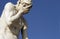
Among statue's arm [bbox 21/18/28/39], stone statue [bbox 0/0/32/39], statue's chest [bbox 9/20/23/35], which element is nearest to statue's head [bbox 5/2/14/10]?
stone statue [bbox 0/0/32/39]

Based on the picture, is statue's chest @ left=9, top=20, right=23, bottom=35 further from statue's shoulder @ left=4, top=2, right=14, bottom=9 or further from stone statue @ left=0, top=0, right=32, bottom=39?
statue's shoulder @ left=4, top=2, right=14, bottom=9

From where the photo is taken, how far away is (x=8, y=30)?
15359mm

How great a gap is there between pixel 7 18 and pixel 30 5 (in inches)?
30.3

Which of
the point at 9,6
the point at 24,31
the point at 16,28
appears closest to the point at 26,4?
the point at 9,6

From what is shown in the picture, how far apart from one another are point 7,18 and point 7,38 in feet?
1.87

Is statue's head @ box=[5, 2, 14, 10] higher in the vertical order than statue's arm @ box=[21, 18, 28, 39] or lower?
higher

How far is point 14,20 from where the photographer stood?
15.1 m

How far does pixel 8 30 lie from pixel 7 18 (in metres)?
0.40

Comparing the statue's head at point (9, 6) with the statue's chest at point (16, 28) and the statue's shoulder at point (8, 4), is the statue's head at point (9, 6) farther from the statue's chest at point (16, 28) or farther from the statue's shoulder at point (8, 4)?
the statue's chest at point (16, 28)

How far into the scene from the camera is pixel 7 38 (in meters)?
15.2

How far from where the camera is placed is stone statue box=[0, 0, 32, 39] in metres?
15.1

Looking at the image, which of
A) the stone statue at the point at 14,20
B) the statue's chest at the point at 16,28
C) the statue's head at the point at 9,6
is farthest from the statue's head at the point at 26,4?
the statue's chest at the point at 16,28

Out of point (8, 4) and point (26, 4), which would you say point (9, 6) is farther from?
point (26, 4)

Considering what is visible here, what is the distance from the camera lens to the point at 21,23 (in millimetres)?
15453
